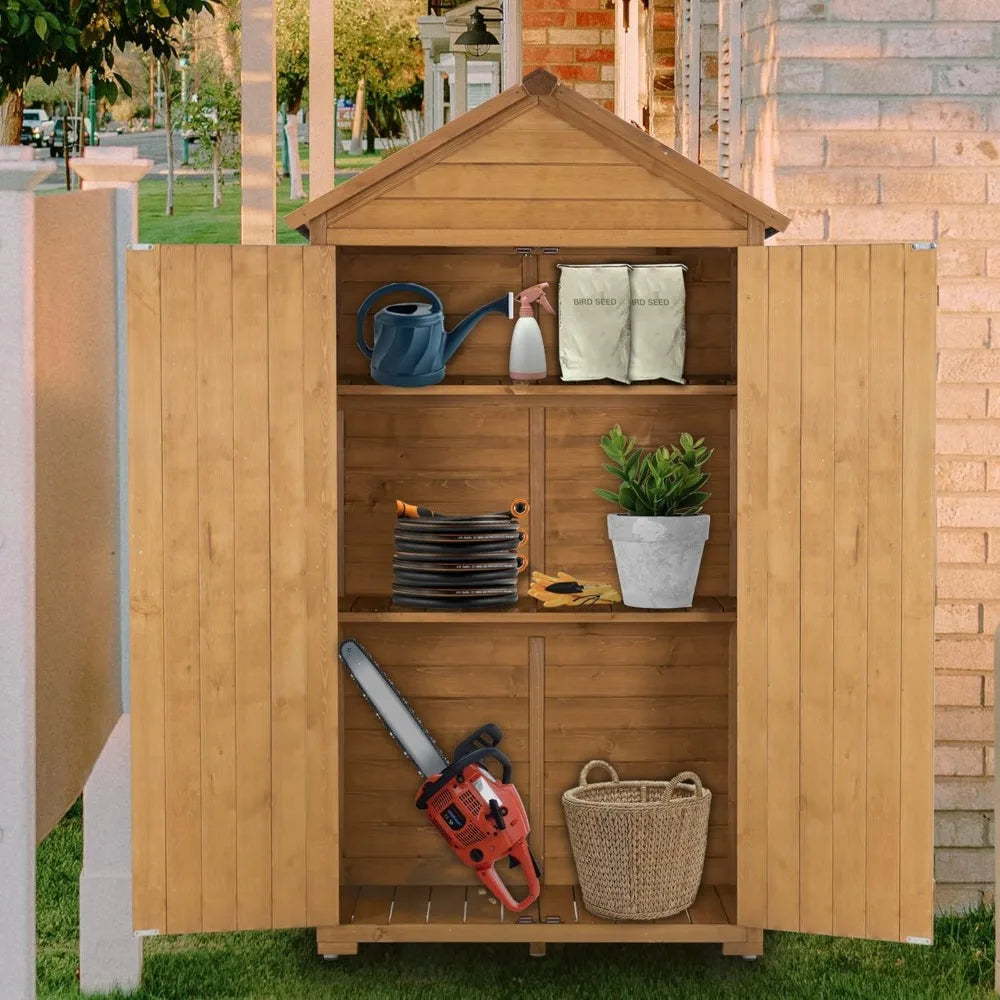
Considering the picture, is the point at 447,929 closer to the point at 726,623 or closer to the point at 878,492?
the point at 726,623

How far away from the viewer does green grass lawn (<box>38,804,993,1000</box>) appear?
3826 mm

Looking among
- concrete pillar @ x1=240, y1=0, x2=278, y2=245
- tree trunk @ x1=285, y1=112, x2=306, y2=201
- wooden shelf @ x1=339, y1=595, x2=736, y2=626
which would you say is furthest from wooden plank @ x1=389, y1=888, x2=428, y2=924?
tree trunk @ x1=285, y1=112, x2=306, y2=201

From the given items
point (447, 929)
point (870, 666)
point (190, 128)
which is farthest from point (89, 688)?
point (190, 128)

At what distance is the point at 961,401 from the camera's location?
4.19 metres

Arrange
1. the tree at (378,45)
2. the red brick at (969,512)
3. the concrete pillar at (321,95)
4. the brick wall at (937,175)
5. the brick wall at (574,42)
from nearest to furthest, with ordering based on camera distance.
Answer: the brick wall at (937,175)
the red brick at (969,512)
the concrete pillar at (321,95)
the brick wall at (574,42)
the tree at (378,45)

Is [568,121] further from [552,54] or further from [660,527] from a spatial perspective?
[552,54]

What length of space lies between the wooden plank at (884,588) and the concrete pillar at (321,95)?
1.89 meters

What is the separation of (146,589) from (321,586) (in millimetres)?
369

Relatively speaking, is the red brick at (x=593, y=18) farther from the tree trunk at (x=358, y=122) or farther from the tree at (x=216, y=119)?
the tree trunk at (x=358, y=122)

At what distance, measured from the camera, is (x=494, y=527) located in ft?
12.7

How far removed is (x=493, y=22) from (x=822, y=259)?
7688mm

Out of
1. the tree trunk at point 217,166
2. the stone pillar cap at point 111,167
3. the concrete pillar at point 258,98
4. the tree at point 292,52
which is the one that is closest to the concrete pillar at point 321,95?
the concrete pillar at point 258,98

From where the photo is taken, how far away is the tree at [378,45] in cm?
2586

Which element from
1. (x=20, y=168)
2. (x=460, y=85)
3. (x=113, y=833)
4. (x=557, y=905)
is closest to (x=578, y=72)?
(x=557, y=905)
